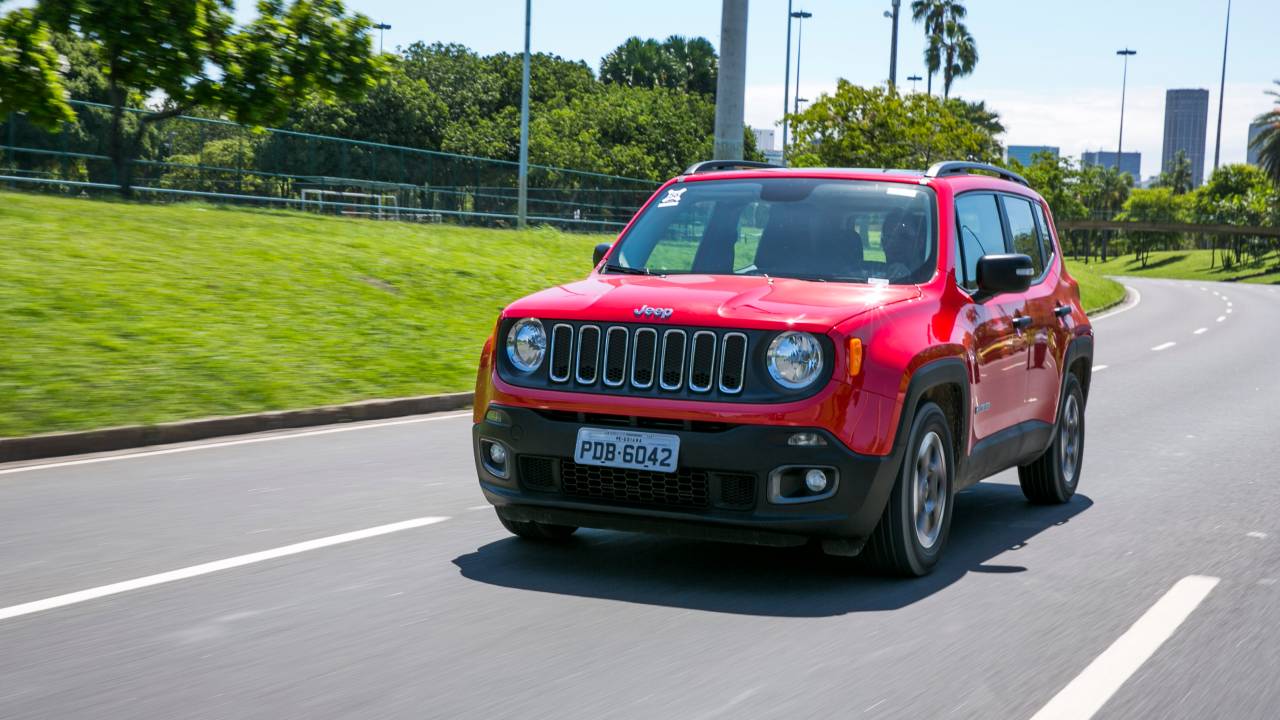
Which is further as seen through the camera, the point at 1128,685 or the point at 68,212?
the point at 68,212

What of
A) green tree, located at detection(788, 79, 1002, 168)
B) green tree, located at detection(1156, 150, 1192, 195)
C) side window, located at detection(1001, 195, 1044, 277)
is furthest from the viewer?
green tree, located at detection(1156, 150, 1192, 195)

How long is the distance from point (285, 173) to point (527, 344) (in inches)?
939

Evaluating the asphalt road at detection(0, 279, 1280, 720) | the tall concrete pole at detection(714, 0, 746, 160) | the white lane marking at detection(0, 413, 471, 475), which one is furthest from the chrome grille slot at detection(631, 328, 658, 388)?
the tall concrete pole at detection(714, 0, 746, 160)

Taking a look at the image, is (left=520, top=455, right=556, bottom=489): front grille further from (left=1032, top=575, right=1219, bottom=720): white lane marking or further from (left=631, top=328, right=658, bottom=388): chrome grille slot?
(left=1032, top=575, right=1219, bottom=720): white lane marking

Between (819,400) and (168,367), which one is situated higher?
(819,400)

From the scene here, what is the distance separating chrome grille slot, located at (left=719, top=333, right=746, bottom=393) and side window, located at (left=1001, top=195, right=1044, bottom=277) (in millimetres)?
2720

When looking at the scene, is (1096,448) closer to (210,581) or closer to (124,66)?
(210,581)

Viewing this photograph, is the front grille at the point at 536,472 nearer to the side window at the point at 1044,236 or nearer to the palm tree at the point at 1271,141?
the side window at the point at 1044,236

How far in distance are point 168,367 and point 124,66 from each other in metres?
15.9

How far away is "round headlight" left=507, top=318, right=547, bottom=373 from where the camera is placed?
596 centimetres

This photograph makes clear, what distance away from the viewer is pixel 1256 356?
22.1 m

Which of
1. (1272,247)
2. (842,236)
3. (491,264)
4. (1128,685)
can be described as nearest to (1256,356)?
(491,264)

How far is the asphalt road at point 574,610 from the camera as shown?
4352 millimetres

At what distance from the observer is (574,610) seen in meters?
5.39
